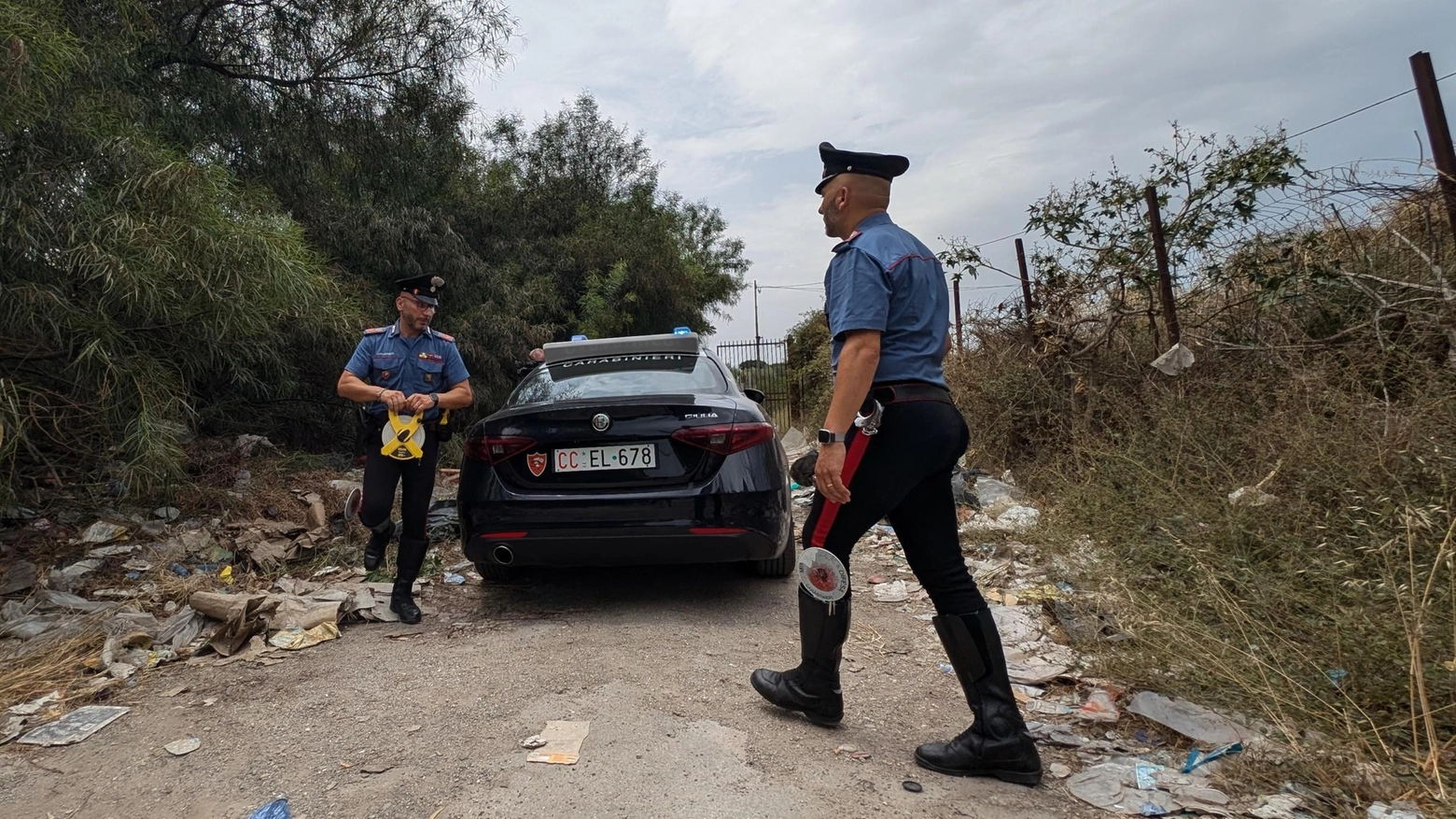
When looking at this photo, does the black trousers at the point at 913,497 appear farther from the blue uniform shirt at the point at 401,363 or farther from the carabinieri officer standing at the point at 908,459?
the blue uniform shirt at the point at 401,363

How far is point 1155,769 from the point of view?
2355 mm

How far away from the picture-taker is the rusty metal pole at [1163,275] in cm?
608

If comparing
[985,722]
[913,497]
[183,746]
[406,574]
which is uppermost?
[913,497]

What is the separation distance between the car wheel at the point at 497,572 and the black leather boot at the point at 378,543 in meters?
0.48

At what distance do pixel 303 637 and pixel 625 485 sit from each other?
161 centimetres

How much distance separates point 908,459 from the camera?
7.64 ft

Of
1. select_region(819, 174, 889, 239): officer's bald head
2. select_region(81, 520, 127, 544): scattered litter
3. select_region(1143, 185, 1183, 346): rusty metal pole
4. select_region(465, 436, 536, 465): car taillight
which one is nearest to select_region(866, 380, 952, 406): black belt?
select_region(819, 174, 889, 239): officer's bald head

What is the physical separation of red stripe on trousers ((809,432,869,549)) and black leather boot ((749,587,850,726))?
21cm

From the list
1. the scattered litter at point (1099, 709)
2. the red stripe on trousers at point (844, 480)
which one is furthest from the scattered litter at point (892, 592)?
the red stripe on trousers at point (844, 480)

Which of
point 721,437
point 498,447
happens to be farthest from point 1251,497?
point 498,447

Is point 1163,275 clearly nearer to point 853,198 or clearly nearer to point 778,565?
point 778,565

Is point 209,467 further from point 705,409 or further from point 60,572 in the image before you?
point 705,409

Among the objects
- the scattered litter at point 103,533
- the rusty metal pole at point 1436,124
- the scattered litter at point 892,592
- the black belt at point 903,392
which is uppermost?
the rusty metal pole at point 1436,124

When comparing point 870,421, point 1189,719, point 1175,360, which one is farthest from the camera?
point 1175,360
